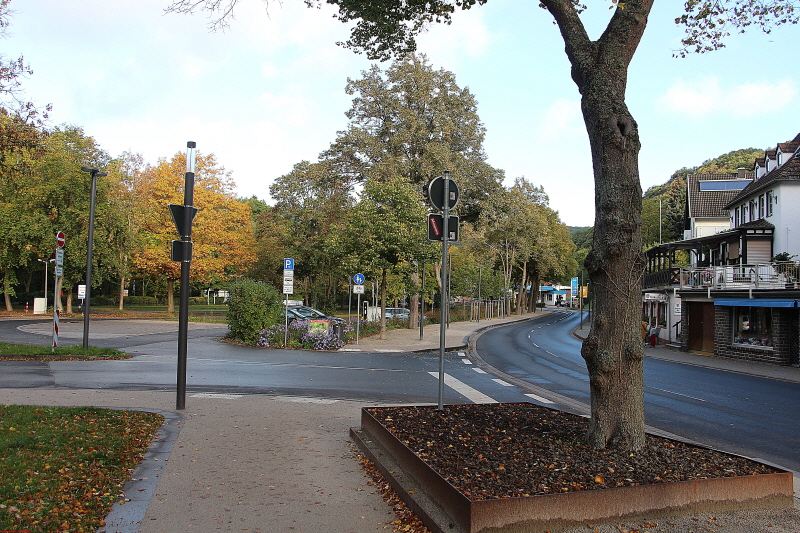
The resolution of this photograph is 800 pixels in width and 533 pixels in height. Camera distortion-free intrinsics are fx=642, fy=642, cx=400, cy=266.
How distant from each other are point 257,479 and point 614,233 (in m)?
4.03

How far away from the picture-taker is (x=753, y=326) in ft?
90.8

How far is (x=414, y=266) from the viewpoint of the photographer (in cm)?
3067

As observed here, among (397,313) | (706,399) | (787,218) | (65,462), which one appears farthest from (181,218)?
(397,313)

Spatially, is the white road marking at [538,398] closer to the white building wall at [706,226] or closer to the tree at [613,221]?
the tree at [613,221]

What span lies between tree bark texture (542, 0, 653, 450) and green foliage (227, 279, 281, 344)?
20.5m

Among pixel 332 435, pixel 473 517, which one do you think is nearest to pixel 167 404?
pixel 332 435

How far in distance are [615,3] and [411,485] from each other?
16.1ft

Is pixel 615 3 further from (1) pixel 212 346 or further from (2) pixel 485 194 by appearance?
(2) pixel 485 194

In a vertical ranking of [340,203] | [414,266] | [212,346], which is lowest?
[212,346]

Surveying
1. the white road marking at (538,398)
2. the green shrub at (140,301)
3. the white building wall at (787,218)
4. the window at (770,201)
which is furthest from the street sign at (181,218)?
the green shrub at (140,301)

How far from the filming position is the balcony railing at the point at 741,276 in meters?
26.3

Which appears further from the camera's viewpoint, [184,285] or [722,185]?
[722,185]

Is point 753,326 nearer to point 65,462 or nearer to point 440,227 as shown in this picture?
point 440,227

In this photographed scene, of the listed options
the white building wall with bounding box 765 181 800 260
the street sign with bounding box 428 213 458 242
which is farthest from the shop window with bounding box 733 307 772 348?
the street sign with bounding box 428 213 458 242
